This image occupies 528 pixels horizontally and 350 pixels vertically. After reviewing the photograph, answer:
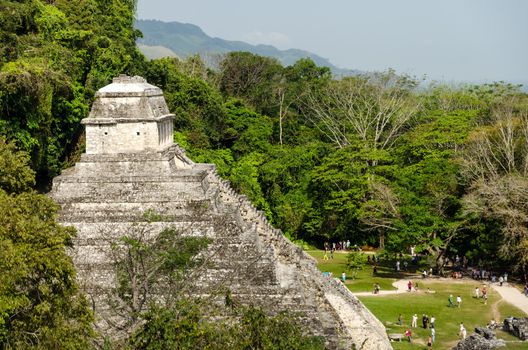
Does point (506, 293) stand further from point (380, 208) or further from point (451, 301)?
point (380, 208)

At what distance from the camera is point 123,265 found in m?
18.1

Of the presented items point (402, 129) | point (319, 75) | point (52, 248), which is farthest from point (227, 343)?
point (319, 75)

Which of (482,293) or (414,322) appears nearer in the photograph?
(414,322)

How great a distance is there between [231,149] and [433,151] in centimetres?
1415

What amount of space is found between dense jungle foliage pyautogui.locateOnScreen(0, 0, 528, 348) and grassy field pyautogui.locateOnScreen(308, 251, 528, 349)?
7.26 ft

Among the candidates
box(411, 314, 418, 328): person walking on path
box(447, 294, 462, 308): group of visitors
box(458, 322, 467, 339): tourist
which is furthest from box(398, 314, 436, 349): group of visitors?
box(447, 294, 462, 308): group of visitors

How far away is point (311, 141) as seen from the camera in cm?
5097

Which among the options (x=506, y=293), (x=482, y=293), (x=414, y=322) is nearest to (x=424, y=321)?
(x=414, y=322)

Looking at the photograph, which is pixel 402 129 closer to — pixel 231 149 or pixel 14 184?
pixel 231 149

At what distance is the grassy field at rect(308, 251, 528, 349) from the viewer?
86.6 feet

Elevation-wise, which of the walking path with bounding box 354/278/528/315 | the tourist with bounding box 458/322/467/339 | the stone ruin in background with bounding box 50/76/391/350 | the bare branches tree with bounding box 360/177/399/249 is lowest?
the walking path with bounding box 354/278/528/315

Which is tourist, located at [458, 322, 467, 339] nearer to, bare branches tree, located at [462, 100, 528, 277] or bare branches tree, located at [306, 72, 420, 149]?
bare branches tree, located at [462, 100, 528, 277]

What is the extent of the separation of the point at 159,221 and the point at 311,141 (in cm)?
3094

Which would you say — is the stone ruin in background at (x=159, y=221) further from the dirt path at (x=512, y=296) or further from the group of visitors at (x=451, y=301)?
the dirt path at (x=512, y=296)
